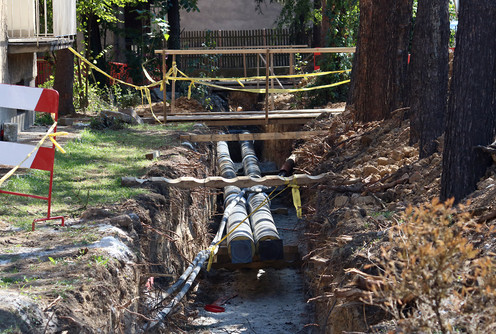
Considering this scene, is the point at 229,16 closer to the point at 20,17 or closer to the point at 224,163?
the point at 224,163

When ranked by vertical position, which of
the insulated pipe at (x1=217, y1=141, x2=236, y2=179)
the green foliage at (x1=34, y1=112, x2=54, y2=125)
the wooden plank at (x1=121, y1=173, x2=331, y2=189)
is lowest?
the insulated pipe at (x1=217, y1=141, x2=236, y2=179)

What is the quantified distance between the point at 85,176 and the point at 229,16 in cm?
2137

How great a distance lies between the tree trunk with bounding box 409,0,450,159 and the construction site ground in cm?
54

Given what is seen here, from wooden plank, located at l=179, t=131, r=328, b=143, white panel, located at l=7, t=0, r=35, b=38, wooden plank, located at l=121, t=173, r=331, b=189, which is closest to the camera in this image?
wooden plank, located at l=121, t=173, r=331, b=189

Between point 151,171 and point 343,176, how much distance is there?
2.52 meters

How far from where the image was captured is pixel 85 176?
8570mm

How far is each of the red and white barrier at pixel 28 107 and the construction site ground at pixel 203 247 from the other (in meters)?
0.60

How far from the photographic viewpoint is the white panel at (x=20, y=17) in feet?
39.0

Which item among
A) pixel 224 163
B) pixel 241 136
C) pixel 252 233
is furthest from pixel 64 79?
pixel 252 233

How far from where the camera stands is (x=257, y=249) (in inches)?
371

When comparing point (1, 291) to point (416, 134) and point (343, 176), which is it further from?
point (416, 134)

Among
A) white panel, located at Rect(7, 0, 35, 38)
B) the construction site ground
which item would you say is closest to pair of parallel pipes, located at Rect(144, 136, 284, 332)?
A: the construction site ground

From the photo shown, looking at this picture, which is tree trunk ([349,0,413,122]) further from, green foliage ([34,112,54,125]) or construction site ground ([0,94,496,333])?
green foliage ([34,112,54,125])

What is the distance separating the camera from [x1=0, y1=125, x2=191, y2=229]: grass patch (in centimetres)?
696
